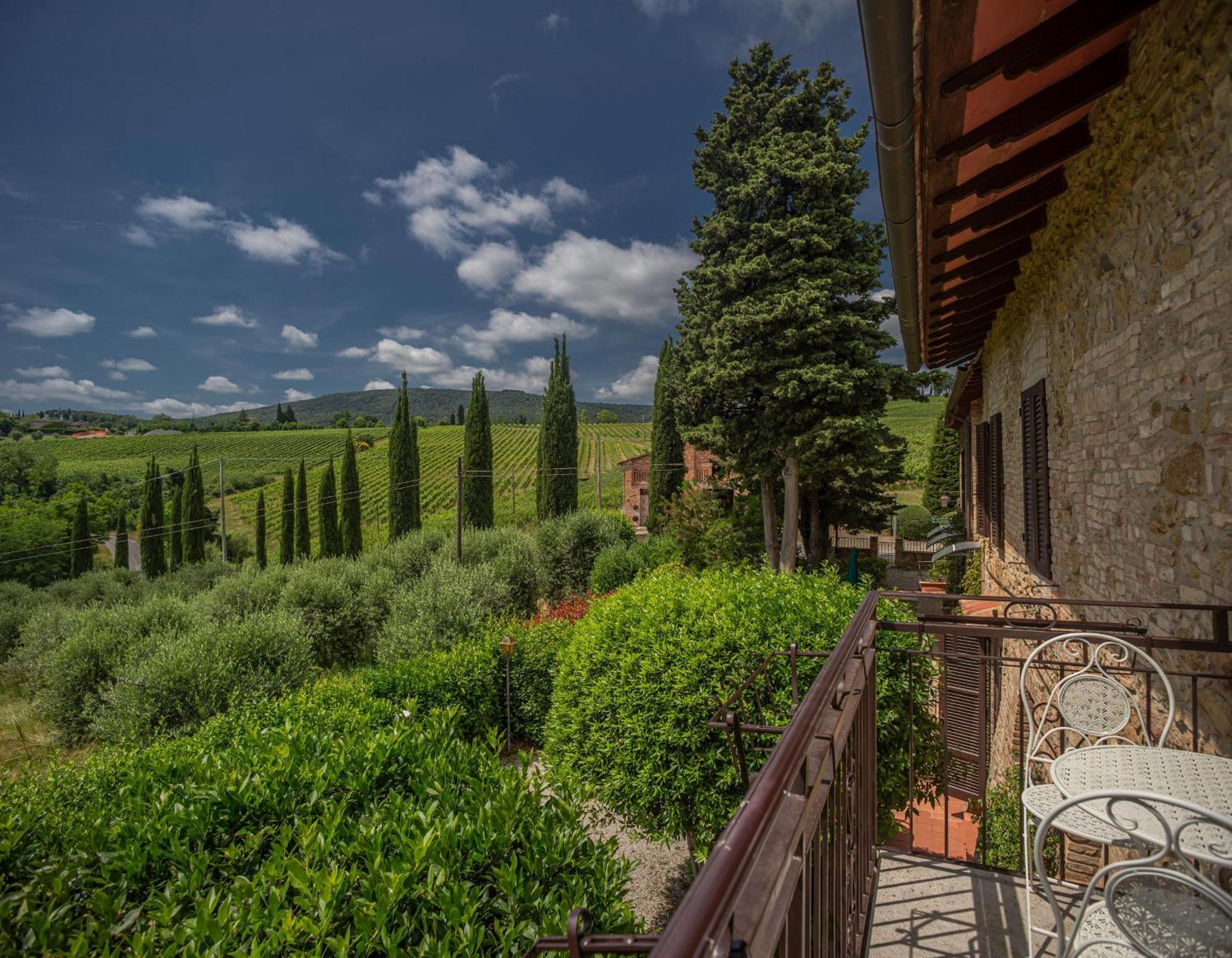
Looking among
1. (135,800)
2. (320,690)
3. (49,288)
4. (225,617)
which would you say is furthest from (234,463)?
(135,800)

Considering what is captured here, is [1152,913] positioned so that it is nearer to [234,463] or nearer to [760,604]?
[760,604]

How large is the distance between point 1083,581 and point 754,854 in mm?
4567

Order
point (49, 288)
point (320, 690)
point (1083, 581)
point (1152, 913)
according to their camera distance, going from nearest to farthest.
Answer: point (1152, 913) → point (1083, 581) → point (320, 690) → point (49, 288)

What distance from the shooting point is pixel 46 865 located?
8.11 feet

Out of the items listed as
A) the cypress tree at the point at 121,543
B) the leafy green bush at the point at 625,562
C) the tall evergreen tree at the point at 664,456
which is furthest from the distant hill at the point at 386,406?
the leafy green bush at the point at 625,562

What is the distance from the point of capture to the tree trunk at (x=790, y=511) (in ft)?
43.7

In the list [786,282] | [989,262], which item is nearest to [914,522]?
[786,282]

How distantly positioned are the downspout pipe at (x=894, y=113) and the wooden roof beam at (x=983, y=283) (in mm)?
2105

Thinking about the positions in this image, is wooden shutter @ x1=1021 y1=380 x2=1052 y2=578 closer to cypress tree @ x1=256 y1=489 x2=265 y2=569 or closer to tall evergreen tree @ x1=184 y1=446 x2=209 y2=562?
tall evergreen tree @ x1=184 y1=446 x2=209 y2=562

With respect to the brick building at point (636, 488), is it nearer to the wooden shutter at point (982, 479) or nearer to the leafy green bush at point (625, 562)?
the leafy green bush at point (625, 562)

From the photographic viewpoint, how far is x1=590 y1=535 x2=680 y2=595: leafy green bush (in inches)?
672

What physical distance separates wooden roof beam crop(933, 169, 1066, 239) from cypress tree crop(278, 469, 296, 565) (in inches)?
1243

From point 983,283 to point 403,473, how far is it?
26593 mm

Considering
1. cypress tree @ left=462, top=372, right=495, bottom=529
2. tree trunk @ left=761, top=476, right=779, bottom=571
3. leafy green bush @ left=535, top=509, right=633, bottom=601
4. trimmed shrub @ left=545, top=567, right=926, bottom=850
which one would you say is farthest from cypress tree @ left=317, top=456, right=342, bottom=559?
trimmed shrub @ left=545, top=567, right=926, bottom=850
